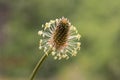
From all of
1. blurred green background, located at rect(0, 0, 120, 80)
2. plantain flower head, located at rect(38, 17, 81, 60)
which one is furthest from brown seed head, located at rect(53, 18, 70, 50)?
blurred green background, located at rect(0, 0, 120, 80)

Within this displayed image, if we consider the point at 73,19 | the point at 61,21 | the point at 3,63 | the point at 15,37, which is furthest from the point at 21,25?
the point at 61,21

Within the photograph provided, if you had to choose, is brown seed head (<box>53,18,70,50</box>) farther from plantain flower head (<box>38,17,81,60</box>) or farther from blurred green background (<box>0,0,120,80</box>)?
blurred green background (<box>0,0,120,80</box>)

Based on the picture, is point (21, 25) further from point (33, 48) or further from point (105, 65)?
point (105, 65)

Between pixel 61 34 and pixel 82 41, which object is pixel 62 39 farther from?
pixel 82 41

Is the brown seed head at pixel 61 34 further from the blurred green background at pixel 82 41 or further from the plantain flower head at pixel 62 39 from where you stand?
the blurred green background at pixel 82 41

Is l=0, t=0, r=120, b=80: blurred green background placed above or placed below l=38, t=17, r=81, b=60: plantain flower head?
above

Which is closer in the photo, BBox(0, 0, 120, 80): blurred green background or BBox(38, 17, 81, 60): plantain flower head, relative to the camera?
BBox(38, 17, 81, 60): plantain flower head
